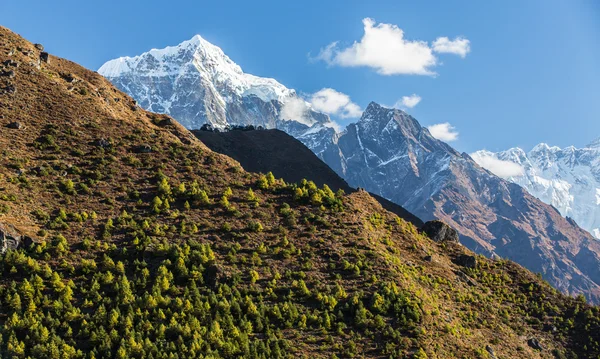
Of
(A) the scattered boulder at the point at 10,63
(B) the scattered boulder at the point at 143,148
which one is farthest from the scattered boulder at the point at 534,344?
(A) the scattered boulder at the point at 10,63

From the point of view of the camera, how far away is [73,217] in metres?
50.2

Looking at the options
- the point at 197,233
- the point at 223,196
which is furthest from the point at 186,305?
the point at 223,196

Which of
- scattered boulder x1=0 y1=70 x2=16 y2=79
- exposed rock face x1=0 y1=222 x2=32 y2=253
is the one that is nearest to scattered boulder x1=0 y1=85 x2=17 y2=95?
scattered boulder x1=0 y1=70 x2=16 y2=79

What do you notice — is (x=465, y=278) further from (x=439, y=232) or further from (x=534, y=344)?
(x=439, y=232)

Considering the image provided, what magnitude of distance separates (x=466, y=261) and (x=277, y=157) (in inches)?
3581

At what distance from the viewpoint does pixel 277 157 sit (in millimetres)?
149500

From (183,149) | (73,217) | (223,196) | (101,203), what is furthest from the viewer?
(183,149)

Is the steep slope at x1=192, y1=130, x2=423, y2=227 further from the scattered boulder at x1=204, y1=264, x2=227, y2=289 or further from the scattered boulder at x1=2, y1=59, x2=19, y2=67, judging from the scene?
the scattered boulder at x1=204, y1=264, x2=227, y2=289

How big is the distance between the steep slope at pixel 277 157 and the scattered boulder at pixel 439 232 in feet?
201

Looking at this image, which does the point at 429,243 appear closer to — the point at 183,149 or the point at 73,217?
the point at 183,149

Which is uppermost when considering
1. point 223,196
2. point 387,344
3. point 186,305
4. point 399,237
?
point 399,237

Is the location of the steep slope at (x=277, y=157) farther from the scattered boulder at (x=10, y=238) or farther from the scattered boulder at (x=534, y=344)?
the scattered boulder at (x=10, y=238)

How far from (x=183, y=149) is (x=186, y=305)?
32410mm

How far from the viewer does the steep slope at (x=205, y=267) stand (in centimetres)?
3897
